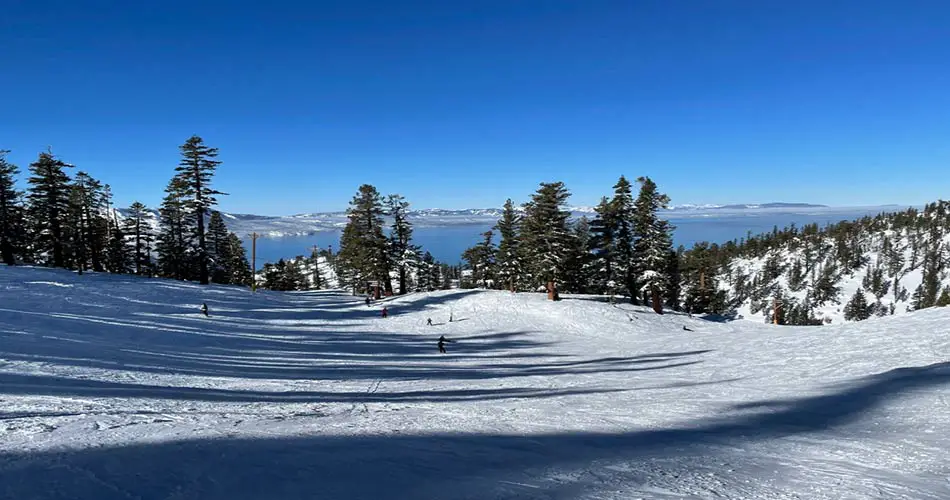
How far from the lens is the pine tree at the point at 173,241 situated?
4480 centimetres

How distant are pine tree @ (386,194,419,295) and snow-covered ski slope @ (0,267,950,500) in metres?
18.9

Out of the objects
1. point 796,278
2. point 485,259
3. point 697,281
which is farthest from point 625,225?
point 796,278

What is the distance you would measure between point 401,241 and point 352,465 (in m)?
41.4

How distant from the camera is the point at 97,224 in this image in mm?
47844

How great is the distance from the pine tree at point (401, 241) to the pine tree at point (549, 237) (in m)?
12.7

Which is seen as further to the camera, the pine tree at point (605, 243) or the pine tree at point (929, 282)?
the pine tree at point (929, 282)

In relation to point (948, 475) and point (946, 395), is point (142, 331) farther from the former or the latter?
point (946, 395)

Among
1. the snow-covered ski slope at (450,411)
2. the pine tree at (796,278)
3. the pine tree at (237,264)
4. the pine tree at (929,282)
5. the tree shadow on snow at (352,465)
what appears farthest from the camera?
the pine tree at (796,278)

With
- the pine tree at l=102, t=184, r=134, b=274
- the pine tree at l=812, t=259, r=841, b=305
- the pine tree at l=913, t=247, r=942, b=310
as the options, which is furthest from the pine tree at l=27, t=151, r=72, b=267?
the pine tree at l=913, t=247, r=942, b=310

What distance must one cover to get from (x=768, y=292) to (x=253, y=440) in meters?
213

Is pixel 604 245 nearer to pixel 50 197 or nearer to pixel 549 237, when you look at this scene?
pixel 549 237

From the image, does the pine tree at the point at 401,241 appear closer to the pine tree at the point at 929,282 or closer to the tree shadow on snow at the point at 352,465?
the tree shadow on snow at the point at 352,465

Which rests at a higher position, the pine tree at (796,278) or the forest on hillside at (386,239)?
the forest on hillside at (386,239)

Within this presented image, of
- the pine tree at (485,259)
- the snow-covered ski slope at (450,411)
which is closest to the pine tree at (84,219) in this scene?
the snow-covered ski slope at (450,411)
